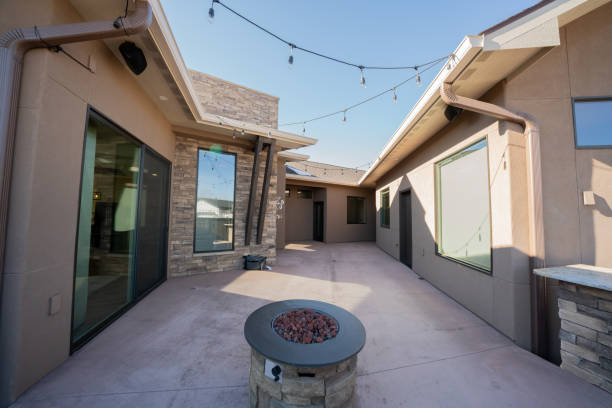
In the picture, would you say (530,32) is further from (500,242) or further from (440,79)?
(500,242)

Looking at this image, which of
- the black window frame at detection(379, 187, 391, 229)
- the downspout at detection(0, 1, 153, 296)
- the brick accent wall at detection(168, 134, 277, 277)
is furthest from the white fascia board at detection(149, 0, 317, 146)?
the black window frame at detection(379, 187, 391, 229)

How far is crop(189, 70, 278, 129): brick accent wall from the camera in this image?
5.46 metres

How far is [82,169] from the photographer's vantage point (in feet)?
7.24

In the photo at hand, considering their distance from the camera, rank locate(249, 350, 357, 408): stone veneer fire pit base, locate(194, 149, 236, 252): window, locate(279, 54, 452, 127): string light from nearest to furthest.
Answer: locate(249, 350, 357, 408): stone veneer fire pit base < locate(279, 54, 452, 127): string light < locate(194, 149, 236, 252): window

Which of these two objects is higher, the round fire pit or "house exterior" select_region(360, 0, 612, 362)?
"house exterior" select_region(360, 0, 612, 362)

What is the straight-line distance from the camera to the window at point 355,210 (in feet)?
36.2

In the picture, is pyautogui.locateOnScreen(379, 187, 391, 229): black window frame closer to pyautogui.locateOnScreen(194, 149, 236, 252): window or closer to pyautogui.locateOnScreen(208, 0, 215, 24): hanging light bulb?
pyautogui.locateOnScreen(194, 149, 236, 252): window

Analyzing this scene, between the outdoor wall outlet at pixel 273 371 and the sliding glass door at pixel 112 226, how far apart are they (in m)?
2.13

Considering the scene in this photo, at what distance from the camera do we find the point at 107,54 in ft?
8.27

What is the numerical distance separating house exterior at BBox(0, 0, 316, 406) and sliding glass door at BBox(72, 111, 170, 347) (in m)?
0.01

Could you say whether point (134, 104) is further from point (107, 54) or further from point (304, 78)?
point (304, 78)

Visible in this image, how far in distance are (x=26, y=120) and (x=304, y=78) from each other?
13.8ft

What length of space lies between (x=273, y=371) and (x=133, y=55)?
325 centimetres

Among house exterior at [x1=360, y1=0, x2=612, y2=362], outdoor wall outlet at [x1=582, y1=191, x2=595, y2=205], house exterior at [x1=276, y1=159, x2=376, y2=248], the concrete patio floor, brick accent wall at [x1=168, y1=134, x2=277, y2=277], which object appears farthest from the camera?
house exterior at [x1=276, y1=159, x2=376, y2=248]
